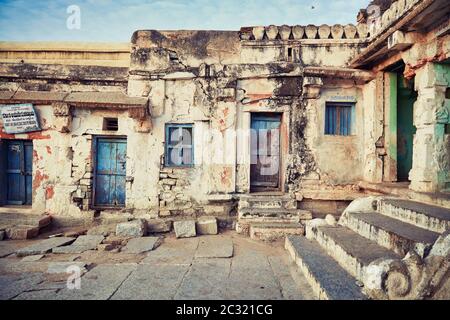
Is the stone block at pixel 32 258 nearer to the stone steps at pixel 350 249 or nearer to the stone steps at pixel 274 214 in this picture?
the stone steps at pixel 274 214

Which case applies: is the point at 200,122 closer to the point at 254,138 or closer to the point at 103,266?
the point at 254,138

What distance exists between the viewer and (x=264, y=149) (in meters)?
6.70

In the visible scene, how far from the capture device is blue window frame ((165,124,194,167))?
6590mm

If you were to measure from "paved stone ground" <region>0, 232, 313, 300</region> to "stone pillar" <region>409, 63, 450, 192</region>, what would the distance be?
2.69m

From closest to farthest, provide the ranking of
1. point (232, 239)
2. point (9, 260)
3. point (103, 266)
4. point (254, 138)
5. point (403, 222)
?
1. point (403, 222)
2. point (103, 266)
3. point (9, 260)
4. point (232, 239)
5. point (254, 138)

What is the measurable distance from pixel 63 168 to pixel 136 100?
8.19 ft

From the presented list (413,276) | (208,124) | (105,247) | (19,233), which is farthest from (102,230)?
(413,276)

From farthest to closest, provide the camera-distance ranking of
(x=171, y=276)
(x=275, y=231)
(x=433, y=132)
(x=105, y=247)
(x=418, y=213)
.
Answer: (x=275, y=231) → (x=105, y=247) → (x=433, y=132) → (x=171, y=276) → (x=418, y=213)

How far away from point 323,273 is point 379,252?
2.24 ft

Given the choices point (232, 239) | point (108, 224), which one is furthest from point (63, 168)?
point (232, 239)

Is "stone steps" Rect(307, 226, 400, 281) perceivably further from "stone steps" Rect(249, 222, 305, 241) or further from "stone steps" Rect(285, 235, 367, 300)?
"stone steps" Rect(249, 222, 305, 241)

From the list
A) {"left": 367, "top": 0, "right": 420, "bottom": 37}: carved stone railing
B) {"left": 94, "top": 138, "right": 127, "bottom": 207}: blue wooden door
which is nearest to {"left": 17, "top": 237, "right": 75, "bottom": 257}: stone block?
{"left": 94, "top": 138, "right": 127, "bottom": 207}: blue wooden door

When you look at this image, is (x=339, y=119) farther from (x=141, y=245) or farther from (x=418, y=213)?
(x=141, y=245)

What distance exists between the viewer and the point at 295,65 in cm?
642
